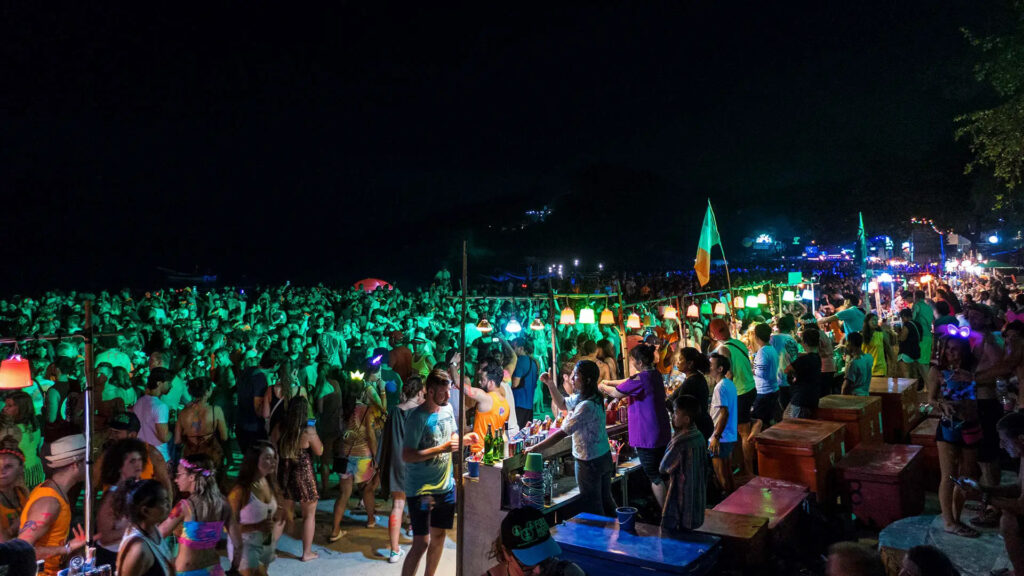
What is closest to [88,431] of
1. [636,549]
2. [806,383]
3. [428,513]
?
[428,513]

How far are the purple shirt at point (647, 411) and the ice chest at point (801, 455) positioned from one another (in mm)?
1630

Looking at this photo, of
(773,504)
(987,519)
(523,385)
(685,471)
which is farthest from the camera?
(523,385)

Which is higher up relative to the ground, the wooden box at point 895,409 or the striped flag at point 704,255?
the striped flag at point 704,255

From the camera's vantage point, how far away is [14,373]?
14.6ft

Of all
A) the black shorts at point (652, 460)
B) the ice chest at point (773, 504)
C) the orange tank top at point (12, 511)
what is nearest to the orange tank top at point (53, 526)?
the orange tank top at point (12, 511)

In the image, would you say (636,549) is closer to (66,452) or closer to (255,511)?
(255,511)

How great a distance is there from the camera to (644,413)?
19.5ft

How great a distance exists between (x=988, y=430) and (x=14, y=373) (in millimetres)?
7444

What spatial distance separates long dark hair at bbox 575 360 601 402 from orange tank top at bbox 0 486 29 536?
4109 mm

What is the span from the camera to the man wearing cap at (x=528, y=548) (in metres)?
2.78

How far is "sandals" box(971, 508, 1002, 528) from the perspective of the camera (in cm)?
506

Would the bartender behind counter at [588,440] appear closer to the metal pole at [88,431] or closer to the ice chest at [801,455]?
the ice chest at [801,455]

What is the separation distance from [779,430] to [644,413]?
2.33 metres

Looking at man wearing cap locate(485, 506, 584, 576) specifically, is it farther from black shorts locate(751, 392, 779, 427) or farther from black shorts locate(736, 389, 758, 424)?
black shorts locate(751, 392, 779, 427)
